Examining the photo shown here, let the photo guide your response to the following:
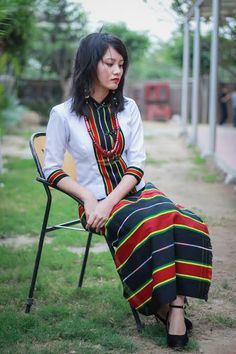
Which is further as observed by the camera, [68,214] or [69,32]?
[69,32]

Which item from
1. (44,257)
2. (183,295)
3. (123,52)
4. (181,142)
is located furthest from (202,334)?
(181,142)

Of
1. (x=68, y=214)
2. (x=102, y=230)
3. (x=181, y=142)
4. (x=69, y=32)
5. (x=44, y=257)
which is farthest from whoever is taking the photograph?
(x=69, y=32)

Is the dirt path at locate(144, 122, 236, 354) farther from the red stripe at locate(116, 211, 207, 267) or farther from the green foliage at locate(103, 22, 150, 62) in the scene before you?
the green foliage at locate(103, 22, 150, 62)

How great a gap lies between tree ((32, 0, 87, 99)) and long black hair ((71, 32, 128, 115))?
2062 cm

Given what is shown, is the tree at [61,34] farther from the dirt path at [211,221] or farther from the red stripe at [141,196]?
the red stripe at [141,196]

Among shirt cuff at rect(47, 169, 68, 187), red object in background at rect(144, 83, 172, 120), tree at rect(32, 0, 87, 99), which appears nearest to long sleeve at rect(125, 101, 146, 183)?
shirt cuff at rect(47, 169, 68, 187)

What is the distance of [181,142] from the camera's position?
14.7m

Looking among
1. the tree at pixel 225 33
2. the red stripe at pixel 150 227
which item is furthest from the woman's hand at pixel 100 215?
the tree at pixel 225 33

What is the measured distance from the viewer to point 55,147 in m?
3.08

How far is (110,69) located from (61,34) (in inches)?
866

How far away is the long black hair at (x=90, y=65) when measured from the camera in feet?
9.96

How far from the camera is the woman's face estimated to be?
3043 mm

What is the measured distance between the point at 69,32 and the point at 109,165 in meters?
22.1

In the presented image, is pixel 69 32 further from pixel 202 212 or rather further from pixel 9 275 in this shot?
pixel 9 275
